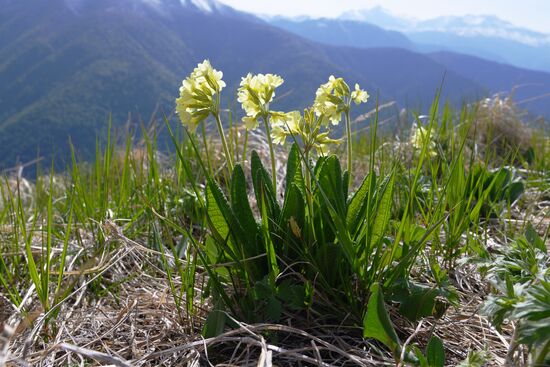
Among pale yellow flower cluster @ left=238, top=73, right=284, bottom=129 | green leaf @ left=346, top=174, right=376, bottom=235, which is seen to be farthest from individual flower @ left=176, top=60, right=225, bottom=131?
green leaf @ left=346, top=174, right=376, bottom=235

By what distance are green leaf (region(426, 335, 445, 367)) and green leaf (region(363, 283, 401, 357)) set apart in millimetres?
64

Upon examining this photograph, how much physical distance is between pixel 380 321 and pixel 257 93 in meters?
0.61

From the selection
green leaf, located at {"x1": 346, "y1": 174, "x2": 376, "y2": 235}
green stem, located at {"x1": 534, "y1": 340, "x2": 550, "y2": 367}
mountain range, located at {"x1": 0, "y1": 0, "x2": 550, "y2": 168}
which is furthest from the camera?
mountain range, located at {"x1": 0, "y1": 0, "x2": 550, "y2": 168}

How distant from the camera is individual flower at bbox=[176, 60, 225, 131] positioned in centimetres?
129

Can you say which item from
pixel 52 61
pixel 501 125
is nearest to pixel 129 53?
pixel 52 61

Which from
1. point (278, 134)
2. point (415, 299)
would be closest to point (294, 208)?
point (278, 134)

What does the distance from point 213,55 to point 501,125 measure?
178 meters

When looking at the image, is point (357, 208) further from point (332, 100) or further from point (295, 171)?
point (332, 100)

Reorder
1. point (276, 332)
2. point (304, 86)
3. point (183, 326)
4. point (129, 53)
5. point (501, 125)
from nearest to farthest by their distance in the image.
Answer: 1. point (276, 332)
2. point (183, 326)
3. point (501, 125)
4. point (304, 86)
5. point (129, 53)

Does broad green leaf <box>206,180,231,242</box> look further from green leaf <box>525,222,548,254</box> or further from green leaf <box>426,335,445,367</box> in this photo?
green leaf <box>525,222,548,254</box>

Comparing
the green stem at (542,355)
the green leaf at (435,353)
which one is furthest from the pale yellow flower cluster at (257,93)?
the green stem at (542,355)

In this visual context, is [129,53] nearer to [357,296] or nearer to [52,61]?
[52,61]

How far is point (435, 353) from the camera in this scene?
1025 mm

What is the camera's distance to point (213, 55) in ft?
578
